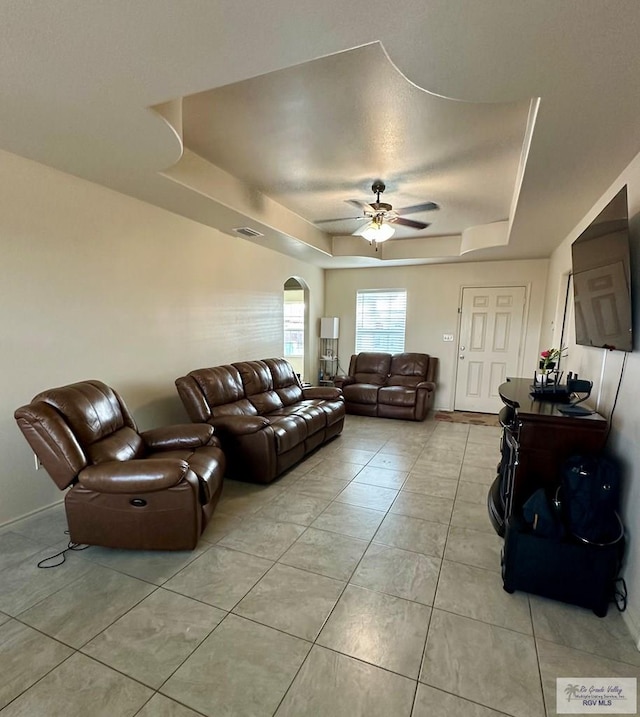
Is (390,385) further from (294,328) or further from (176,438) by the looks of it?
(176,438)

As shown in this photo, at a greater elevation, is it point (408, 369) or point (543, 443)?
point (543, 443)

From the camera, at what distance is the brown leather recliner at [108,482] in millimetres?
2072

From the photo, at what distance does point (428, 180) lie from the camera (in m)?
3.34

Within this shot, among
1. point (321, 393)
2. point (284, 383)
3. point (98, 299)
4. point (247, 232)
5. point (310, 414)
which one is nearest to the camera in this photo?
point (98, 299)

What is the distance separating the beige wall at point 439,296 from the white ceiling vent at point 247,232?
273 cm

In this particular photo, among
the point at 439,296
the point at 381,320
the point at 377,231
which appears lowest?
the point at 381,320

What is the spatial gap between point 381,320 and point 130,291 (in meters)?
4.37

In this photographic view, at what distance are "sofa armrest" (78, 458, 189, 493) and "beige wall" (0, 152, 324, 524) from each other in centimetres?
90

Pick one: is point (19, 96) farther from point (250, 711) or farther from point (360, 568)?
point (360, 568)

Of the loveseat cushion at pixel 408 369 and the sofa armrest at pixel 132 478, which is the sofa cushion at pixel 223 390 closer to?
the sofa armrest at pixel 132 478

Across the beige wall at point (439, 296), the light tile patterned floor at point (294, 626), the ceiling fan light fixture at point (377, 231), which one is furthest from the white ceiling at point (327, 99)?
the light tile patterned floor at point (294, 626)

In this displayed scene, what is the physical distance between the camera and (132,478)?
2.06 meters

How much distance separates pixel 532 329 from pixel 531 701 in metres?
5.12

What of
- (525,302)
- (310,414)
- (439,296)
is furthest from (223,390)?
(525,302)
